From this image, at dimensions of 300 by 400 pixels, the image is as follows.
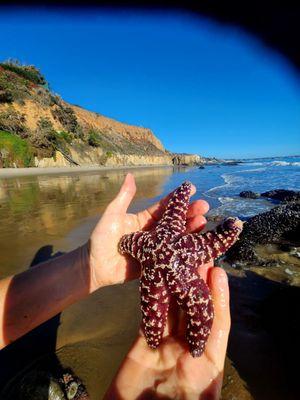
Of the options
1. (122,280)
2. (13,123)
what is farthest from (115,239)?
(13,123)

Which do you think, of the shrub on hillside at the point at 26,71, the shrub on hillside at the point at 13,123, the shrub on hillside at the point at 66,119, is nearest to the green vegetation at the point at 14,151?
the shrub on hillside at the point at 13,123

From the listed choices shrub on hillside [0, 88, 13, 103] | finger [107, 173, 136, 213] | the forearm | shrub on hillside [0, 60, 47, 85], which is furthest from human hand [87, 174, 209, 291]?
shrub on hillside [0, 60, 47, 85]

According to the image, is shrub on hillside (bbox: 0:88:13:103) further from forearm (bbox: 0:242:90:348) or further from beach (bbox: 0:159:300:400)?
forearm (bbox: 0:242:90:348)

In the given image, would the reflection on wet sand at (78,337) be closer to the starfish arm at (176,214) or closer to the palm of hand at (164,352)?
the palm of hand at (164,352)

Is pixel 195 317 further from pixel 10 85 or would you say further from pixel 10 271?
pixel 10 85

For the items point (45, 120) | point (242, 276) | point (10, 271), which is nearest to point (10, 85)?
point (45, 120)

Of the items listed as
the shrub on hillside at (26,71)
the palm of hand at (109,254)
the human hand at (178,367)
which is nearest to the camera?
the human hand at (178,367)

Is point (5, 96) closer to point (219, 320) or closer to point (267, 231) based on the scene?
point (267, 231)
